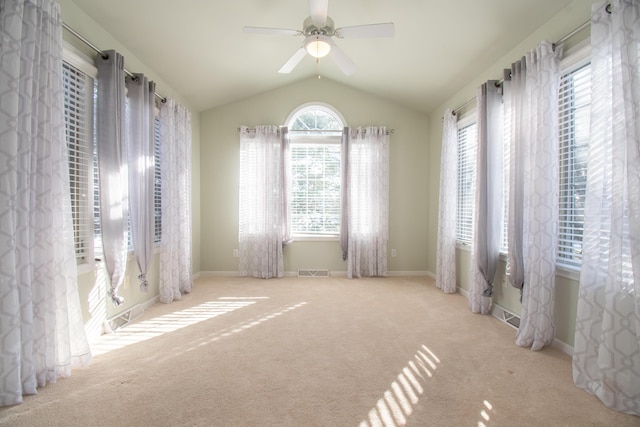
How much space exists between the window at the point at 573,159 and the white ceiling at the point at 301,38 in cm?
63

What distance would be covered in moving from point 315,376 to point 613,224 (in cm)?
201

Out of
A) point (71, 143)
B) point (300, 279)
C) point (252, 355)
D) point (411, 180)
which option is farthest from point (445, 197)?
point (71, 143)

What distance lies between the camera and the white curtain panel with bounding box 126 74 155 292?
9.84 ft

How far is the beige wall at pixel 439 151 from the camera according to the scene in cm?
236

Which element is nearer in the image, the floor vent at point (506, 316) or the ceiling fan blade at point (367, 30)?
the ceiling fan blade at point (367, 30)

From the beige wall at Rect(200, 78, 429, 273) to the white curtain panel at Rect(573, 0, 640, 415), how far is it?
310cm

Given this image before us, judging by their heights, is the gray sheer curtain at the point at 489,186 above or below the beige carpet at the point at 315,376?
above

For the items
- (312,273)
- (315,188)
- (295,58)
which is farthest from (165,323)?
(315,188)

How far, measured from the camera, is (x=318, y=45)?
2607 millimetres

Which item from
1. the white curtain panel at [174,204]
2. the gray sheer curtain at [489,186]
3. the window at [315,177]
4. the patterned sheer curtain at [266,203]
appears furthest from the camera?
the window at [315,177]

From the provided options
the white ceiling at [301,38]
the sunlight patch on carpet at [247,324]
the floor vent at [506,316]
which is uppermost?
the white ceiling at [301,38]

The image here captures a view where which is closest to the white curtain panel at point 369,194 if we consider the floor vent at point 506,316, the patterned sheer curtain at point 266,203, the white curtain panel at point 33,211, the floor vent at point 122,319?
the patterned sheer curtain at point 266,203

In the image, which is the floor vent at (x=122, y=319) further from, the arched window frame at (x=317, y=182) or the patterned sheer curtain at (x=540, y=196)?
the patterned sheer curtain at (x=540, y=196)

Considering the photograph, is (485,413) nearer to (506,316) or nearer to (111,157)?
(506,316)
